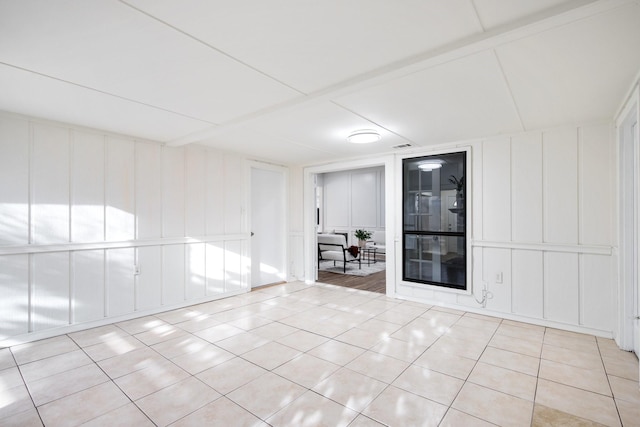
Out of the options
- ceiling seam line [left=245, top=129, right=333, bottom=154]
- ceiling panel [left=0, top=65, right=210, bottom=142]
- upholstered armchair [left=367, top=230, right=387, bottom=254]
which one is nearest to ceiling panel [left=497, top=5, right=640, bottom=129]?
ceiling seam line [left=245, top=129, right=333, bottom=154]

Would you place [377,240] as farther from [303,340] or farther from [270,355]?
[270,355]

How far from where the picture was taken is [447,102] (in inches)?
108

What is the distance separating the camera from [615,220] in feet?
10.1

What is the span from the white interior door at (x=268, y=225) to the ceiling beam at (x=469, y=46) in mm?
2875

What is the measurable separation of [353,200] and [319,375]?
8377 mm

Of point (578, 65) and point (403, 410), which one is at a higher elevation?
point (578, 65)

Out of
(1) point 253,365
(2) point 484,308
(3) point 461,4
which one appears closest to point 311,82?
(3) point 461,4

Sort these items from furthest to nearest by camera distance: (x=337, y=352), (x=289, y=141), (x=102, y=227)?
(x=289, y=141)
(x=102, y=227)
(x=337, y=352)

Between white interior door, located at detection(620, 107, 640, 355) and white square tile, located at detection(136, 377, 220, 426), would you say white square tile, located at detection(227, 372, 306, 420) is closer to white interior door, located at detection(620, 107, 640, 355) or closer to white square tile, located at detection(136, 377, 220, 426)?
white square tile, located at detection(136, 377, 220, 426)

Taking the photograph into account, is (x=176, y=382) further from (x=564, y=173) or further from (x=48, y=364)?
(x=564, y=173)

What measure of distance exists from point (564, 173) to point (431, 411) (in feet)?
9.99

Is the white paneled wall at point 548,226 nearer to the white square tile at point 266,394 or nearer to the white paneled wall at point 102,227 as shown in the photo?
the white square tile at point 266,394

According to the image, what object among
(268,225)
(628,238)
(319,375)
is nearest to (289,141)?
(268,225)

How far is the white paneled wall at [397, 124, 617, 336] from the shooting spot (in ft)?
10.5
